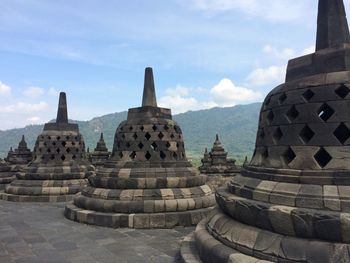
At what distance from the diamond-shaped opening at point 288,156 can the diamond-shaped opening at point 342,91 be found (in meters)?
0.92

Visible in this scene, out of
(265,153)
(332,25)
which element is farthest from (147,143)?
(332,25)

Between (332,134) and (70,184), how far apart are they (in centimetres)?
1153

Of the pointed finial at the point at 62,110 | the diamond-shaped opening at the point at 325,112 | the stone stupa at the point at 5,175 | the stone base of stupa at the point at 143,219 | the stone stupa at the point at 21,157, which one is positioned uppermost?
the pointed finial at the point at 62,110

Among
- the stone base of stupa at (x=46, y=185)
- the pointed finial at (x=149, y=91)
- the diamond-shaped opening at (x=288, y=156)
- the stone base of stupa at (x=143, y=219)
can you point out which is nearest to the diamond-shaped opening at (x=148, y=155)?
the pointed finial at (x=149, y=91)

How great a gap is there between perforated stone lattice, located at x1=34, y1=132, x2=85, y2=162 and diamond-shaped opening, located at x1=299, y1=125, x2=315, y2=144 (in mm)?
11732

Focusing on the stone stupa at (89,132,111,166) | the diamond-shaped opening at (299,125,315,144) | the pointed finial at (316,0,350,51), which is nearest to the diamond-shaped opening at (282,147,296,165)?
the diamond-shaped opening at (299,125,315,144)

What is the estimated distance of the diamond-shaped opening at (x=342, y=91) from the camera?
4441mm

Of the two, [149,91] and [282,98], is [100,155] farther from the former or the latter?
[282,98]

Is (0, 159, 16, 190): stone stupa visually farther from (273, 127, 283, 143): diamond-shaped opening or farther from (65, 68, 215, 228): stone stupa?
(273, 127, 283, 143): diamond-shaped opening

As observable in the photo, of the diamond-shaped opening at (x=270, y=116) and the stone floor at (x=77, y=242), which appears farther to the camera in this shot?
the stone floor at (x=77, y=242)

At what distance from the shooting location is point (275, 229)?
4.12 meters

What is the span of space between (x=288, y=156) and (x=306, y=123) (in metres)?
0.50

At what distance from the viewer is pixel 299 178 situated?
4332 millimetres

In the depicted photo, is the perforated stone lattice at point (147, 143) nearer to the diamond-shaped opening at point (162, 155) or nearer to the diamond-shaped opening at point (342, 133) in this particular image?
the diamond-shaped opening at point (162, 155)
